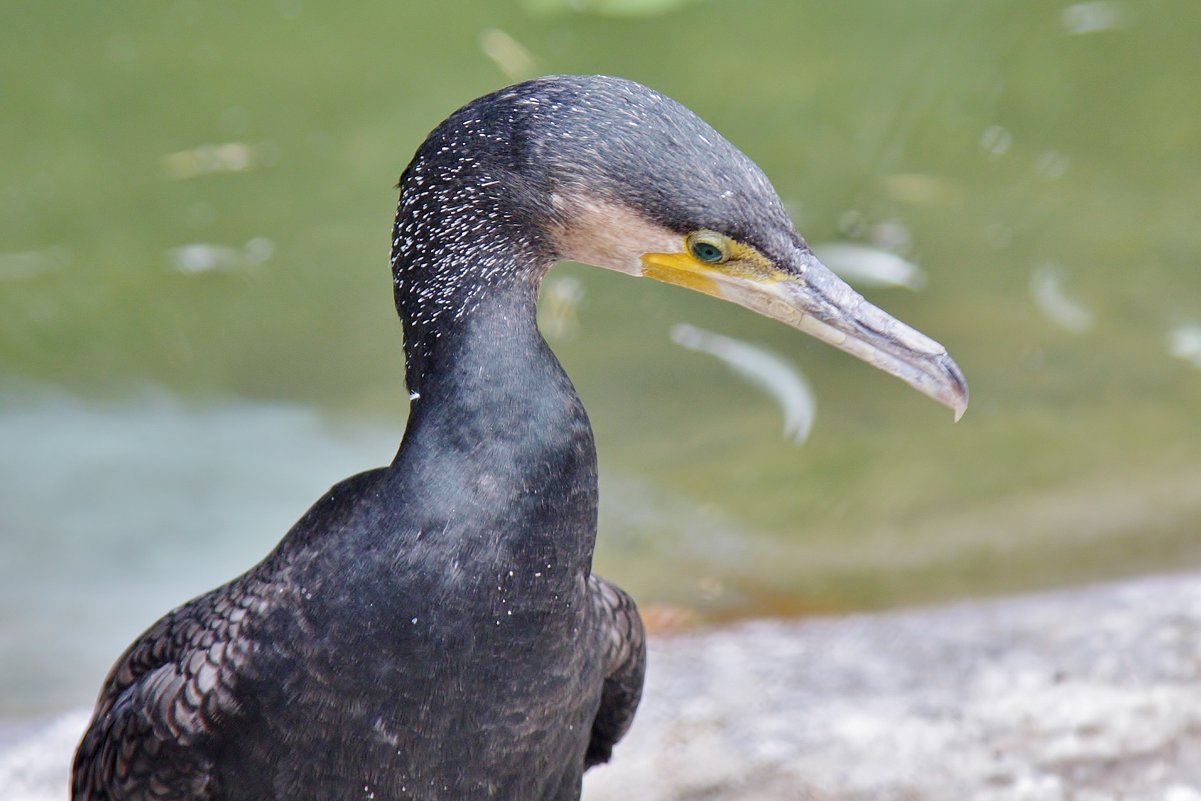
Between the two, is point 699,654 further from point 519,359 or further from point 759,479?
point 519,359

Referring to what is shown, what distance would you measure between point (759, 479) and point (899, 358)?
2.27 meters

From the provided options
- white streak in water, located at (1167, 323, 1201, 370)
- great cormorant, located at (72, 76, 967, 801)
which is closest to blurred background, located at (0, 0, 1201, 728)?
white streak in water, located at (1167, 323, 1201, 370)

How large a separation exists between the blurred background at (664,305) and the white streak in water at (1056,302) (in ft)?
0.05

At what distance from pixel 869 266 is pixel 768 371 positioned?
1.86ft

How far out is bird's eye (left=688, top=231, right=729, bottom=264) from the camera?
2121 mm

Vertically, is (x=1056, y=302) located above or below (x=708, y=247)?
above

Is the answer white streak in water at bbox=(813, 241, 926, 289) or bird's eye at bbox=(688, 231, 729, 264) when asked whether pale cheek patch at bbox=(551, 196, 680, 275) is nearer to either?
bird's eye at bbox=(688, 231, 729, 264)

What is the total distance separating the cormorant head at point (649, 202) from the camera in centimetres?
208

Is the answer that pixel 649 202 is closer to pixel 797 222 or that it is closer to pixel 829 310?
pixel 829 310

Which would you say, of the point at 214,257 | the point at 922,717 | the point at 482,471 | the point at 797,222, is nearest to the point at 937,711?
the point at 922,717

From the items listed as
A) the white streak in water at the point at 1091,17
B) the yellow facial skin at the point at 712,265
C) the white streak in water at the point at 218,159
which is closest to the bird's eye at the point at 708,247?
the yellow facial skin at the point at 712,265

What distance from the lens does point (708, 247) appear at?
84.5 inches

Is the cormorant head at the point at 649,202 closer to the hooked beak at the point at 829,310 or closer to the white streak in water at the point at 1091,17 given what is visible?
the hooked beak at the point at 829,310

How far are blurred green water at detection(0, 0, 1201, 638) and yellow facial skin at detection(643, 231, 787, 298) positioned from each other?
6.42ft
